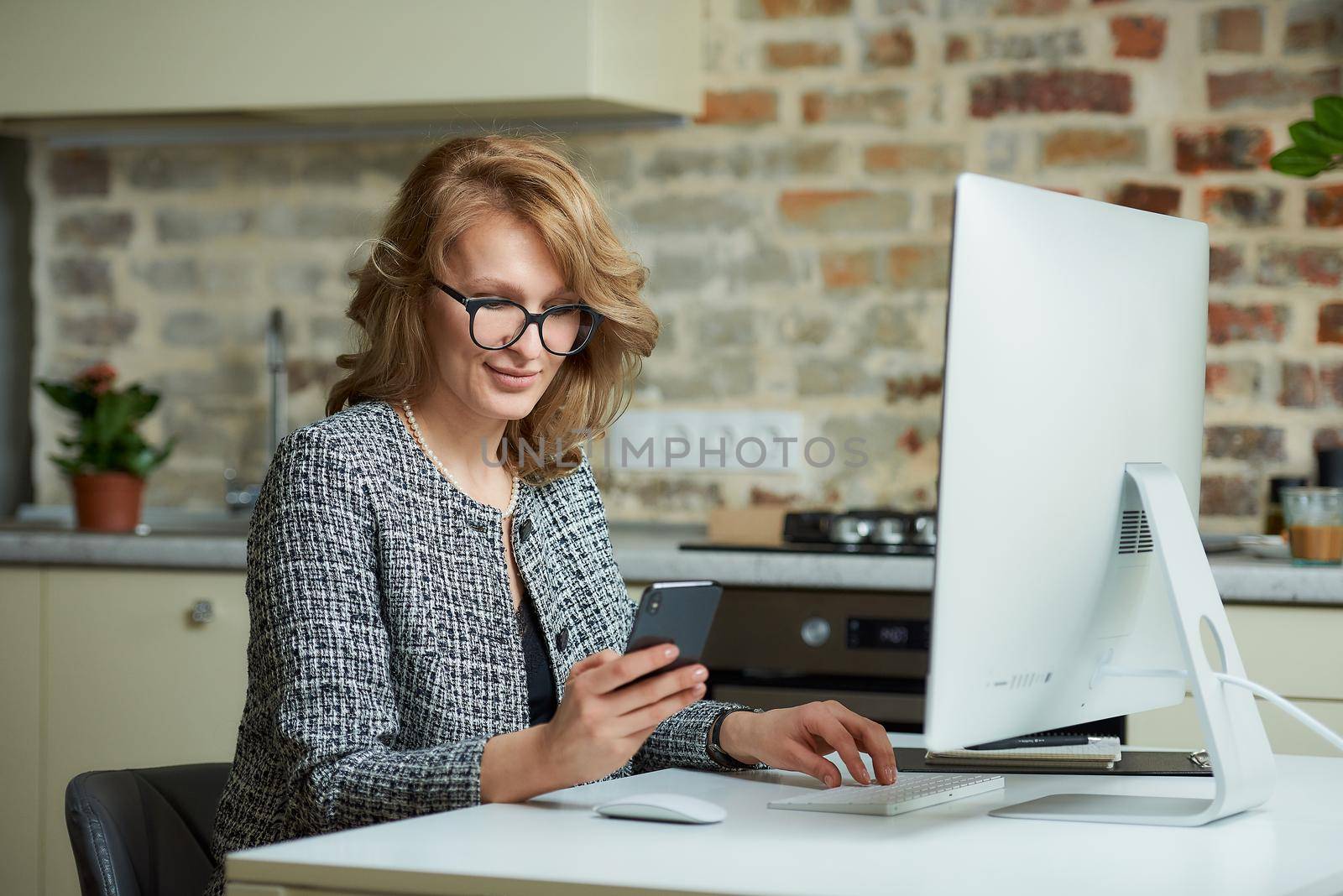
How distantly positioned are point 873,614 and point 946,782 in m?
1.16

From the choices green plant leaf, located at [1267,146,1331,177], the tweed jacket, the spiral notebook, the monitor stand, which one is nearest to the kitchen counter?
green plant leaf, located at [1267,146,1331,177]

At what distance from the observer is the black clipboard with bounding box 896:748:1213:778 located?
1.45 metres

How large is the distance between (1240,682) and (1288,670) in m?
1.25

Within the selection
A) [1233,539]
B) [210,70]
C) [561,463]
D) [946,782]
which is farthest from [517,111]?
[946,782]

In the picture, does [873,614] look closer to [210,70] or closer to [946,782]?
[946,782]

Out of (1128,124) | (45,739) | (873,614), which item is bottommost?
(45,739)

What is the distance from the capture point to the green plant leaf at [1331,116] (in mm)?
2453

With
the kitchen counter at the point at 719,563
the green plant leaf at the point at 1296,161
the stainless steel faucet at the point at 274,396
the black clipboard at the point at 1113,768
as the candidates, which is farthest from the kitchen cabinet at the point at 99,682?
the green plant leaf at the point at 1296,161

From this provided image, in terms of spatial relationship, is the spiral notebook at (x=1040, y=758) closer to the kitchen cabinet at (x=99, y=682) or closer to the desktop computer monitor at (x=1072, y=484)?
the desktop computer monitor at (x=1072, y=484)

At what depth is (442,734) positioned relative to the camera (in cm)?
149

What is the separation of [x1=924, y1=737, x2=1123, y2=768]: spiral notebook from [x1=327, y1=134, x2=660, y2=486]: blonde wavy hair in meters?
0.58

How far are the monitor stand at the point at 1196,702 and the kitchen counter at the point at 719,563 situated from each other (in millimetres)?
1165

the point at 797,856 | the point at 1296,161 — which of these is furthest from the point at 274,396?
the point at 797,856

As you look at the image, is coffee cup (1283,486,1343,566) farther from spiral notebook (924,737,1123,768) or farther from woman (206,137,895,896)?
woman (206,137,895,896)
